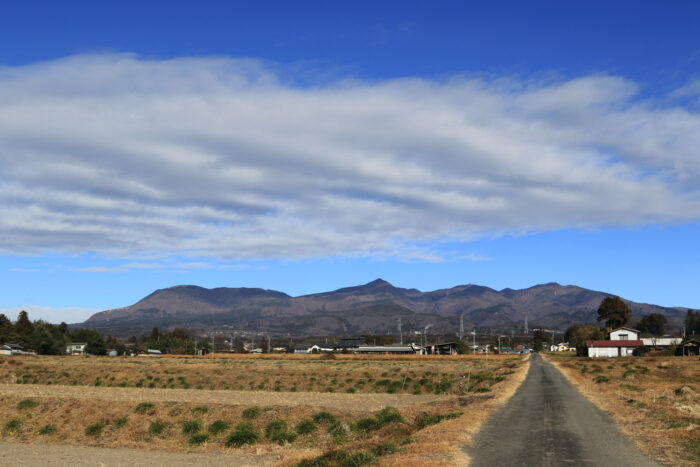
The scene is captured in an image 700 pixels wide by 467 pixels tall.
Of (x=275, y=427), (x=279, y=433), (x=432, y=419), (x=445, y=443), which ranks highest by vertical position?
(x=445, y=443)

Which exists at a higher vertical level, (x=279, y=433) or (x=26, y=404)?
(x=279, y=433)

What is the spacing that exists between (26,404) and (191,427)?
17.1 m

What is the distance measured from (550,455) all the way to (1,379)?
74399 millimetres

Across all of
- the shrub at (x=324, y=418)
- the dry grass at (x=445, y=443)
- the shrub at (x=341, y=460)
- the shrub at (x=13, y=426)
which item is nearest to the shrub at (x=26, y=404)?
the shrub at (x=13, y=426)

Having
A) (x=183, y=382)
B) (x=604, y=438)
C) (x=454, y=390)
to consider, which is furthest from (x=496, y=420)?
(x=183, y=382)

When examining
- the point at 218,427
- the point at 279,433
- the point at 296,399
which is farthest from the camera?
the point at 296,399

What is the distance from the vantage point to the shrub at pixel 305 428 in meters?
30.3

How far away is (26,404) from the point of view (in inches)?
1612

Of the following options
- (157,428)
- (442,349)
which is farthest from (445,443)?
(442,349)

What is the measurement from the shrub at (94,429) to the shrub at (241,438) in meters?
9.26

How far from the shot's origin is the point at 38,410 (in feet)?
129

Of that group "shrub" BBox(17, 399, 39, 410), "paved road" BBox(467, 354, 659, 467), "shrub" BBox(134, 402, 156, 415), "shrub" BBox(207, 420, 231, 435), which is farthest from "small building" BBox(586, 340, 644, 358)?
"shrub" BBox(17, 399, 39, 410)

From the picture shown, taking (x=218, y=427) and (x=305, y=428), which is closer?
(x=305, y=428)

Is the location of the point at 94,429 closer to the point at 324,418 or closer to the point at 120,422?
the point at 120,422
